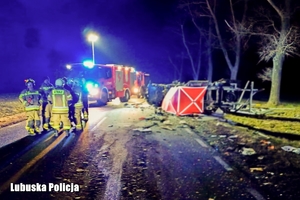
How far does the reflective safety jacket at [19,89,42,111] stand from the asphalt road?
91cm

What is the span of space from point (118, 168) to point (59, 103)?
337 centimetres

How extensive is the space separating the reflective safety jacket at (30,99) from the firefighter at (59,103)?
1.16 ft

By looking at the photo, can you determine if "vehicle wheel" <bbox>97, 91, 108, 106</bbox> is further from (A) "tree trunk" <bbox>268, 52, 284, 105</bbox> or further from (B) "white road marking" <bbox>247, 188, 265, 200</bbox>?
(B) "white road marking" <bbox>247, 188, 265, 200</bbox>

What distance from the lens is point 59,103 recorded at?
803cm

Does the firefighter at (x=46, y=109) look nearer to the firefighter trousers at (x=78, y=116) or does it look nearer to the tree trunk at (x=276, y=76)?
the firefighter trousers at (x=78, y=116)

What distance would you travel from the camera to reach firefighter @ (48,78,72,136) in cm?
801

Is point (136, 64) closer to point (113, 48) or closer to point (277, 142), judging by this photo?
point (113, 48)

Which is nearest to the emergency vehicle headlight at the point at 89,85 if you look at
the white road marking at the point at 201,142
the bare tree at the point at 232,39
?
the white road marking at the point at 201,142

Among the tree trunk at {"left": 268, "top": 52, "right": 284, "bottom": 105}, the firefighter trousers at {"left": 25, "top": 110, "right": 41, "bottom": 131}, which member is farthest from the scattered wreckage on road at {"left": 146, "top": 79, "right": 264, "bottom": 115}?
the firefighter trousers at {"left": 25, "top": 110, "right": 41, "bottom": 131}

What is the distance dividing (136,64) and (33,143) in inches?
2646

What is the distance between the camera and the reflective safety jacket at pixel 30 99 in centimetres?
805

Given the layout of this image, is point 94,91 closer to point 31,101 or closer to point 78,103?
point 78,103

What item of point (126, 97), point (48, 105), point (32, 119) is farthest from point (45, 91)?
point (126, 97)

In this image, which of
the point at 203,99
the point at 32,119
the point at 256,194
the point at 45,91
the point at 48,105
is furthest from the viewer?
the point at 203,99
